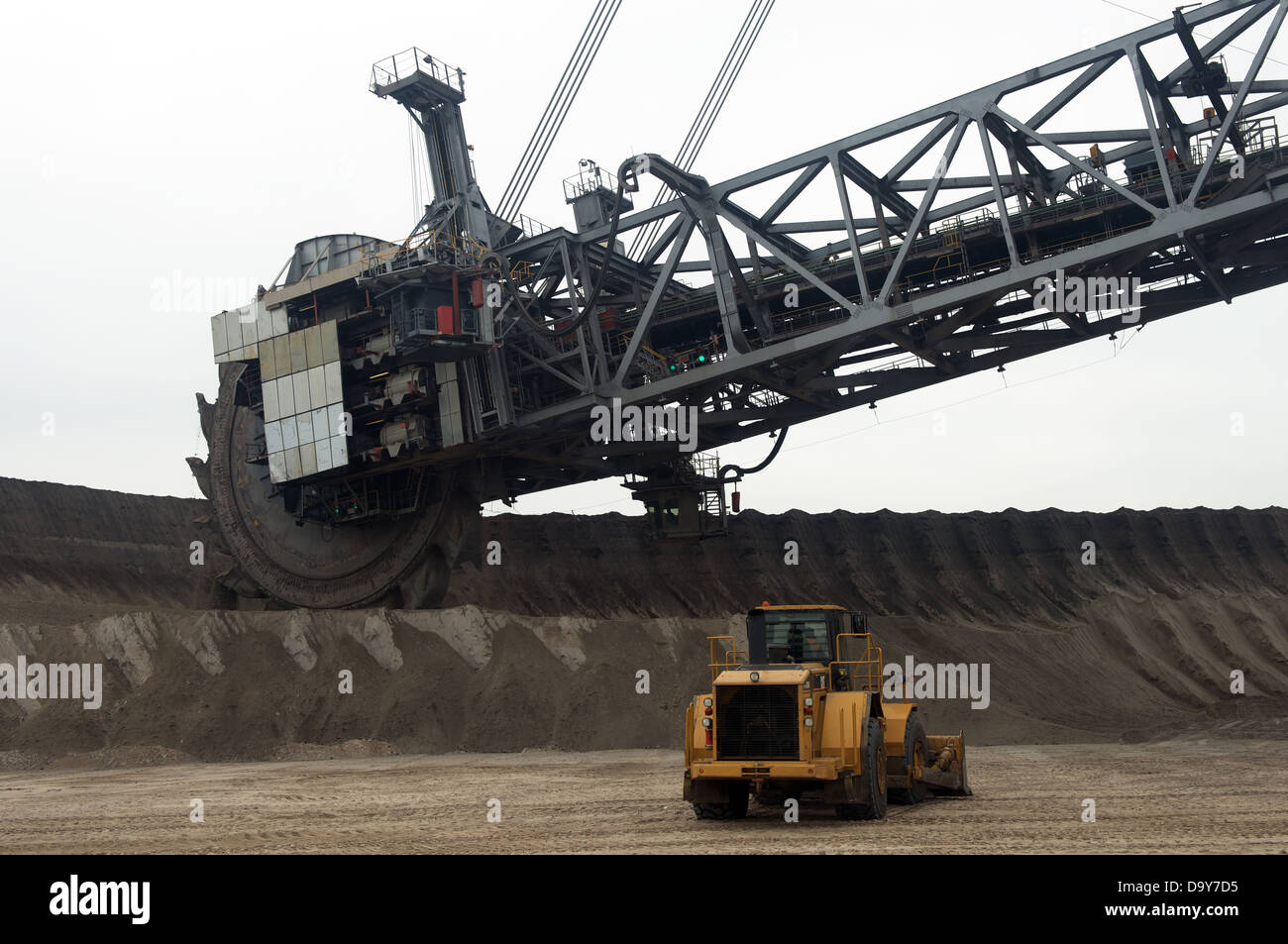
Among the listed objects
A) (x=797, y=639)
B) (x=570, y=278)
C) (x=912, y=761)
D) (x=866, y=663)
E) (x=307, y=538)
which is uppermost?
(x=570, y=278)

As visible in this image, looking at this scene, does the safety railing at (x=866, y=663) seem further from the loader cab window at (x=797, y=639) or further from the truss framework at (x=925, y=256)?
the truss framework at (x=925, y=256)

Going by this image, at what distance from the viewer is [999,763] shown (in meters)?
20.3

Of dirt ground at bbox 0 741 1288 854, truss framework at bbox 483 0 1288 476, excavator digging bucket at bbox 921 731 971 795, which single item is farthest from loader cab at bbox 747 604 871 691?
truss framework at bbox 483 0 1288 476

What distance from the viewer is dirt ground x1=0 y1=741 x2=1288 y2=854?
413 inches

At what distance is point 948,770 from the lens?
14453 millimetres

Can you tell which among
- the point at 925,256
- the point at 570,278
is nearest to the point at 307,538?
the point at 570,278

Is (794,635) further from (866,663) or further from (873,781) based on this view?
(873,781)

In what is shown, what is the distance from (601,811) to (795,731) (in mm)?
3435

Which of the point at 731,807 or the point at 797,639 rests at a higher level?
the point at 797,639

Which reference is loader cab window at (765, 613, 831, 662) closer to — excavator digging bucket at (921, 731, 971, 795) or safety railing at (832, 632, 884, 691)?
safety railing at (832, 632, 884, 691)

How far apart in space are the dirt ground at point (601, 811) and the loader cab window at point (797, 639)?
5.69 feet
